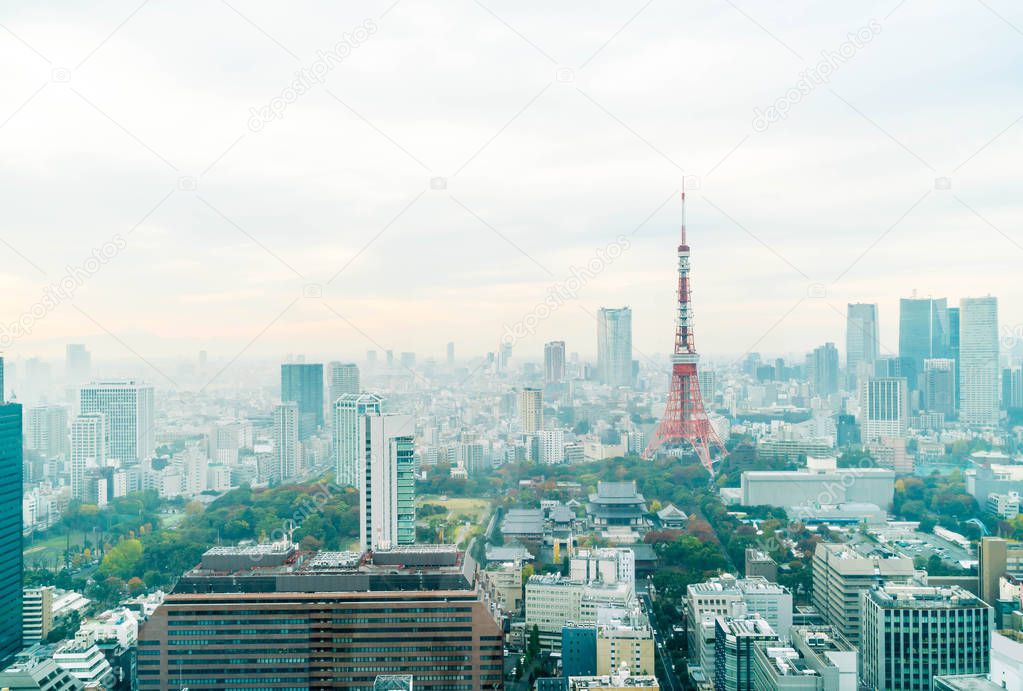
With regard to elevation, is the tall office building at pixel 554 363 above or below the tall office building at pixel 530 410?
above

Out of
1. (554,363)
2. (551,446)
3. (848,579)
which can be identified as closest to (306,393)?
(551,446)

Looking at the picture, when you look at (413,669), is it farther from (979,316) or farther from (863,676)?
(979,316)

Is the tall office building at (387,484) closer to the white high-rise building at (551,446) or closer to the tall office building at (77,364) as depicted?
the tall office building at (77,364)

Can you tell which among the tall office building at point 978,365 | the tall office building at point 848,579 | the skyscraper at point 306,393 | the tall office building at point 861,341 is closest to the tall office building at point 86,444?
the skyscraper at point 306,393

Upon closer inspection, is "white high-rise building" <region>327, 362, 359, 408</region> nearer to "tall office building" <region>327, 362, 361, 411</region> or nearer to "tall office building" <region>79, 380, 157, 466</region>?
"tall office building" <region>327, 362, 361, 411</region>

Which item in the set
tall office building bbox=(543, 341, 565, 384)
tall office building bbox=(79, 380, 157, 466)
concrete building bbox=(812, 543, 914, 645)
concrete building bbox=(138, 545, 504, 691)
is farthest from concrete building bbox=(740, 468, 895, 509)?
tall office building bbox=(79, 380, 157, 466)

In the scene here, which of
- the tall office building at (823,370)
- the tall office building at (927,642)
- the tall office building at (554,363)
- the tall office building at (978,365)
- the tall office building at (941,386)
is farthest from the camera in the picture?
the tall office building at (823,370)
